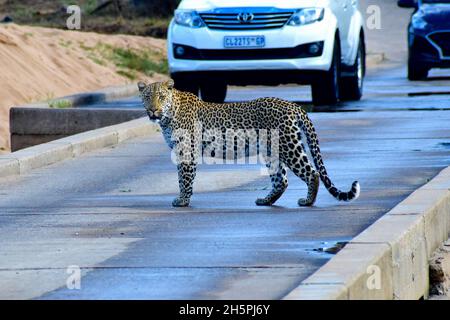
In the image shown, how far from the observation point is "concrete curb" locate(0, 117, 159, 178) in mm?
13758

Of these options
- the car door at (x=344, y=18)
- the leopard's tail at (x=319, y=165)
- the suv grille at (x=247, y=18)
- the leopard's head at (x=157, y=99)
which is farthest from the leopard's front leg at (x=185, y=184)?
the car door at (x=344, y=18)

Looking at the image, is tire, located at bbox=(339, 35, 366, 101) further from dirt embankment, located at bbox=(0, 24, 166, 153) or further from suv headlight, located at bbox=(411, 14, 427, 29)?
dirt embankment, located at bbox=(0, 24, 166, 153)

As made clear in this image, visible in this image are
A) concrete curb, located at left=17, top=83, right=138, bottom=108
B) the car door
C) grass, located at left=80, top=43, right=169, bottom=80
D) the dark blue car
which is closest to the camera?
concrete curb, located at left=17, top=83, right=138, bottom=108

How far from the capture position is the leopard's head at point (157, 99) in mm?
11328

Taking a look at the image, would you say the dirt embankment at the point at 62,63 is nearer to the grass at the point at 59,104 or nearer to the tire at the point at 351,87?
the grass at the point at 59,104

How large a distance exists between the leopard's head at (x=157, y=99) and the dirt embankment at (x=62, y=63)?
7.85 m

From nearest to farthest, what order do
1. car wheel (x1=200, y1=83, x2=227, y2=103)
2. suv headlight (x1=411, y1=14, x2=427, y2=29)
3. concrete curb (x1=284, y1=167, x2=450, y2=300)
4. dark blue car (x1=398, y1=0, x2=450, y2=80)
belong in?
concrete curb (x1=284, y1=167, x2=450, y2=300), car wheel (x1=200, y1=83, x2=227, y2=103), dark blue car (x1=398, y1=0, x2=450, y2=80), suv headlight (x1=411, y1=14, x2=427, y2=29)

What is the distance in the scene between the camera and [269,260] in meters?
8.84

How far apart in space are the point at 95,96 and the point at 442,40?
559cm

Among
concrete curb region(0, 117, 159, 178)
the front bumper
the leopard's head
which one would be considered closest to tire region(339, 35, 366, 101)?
the front bumper

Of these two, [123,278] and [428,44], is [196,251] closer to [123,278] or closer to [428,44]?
[123,278]

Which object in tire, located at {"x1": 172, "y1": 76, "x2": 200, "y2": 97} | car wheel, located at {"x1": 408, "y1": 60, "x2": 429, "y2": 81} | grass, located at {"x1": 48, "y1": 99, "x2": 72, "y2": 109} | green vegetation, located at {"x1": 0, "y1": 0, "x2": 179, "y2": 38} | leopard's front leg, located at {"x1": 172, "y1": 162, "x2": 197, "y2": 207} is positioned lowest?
green vegetation, located at {"x1": 0, "y1": 0, "x2": 179, "y2": 38}

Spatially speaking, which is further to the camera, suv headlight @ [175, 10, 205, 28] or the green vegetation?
the green vegetation

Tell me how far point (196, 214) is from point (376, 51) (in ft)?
73.1
